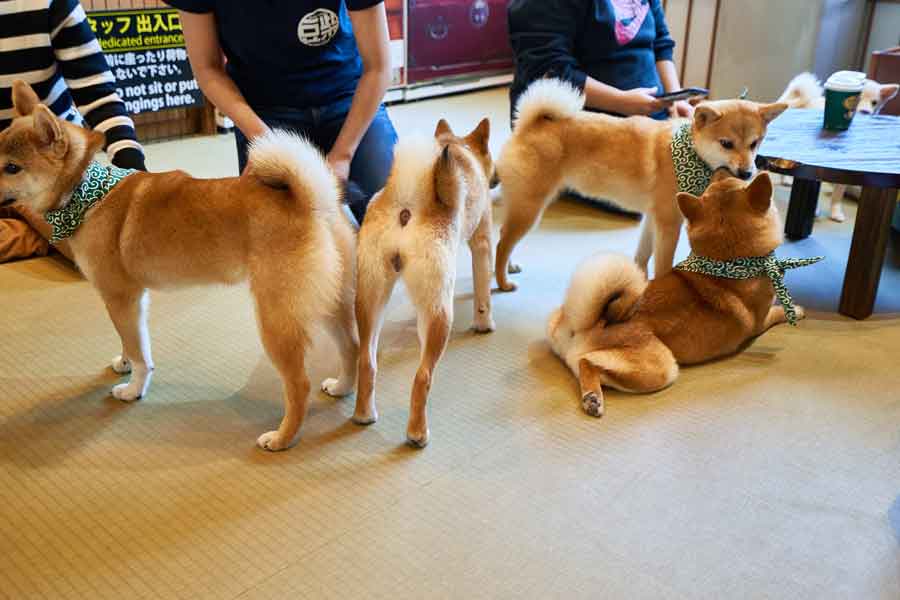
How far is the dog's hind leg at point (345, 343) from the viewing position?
6.16 feet

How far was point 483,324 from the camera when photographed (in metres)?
2.40

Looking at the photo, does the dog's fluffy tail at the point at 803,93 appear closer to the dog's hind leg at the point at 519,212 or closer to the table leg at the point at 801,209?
the table leg at the point at 801,209

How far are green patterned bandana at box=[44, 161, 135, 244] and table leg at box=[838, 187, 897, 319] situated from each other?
7.34 ft

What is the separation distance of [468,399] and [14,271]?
1.87 meters

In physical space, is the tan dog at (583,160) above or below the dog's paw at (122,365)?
above

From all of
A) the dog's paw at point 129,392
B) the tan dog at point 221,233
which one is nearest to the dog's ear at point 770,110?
the tan dog at point 221,233

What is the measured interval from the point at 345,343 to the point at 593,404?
2.16 ft

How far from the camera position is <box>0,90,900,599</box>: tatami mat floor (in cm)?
144

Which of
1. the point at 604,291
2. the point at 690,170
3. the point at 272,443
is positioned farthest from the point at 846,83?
the point at 272,443

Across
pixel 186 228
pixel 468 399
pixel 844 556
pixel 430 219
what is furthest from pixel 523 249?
pixel 844 556

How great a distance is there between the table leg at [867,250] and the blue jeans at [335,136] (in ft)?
5.05

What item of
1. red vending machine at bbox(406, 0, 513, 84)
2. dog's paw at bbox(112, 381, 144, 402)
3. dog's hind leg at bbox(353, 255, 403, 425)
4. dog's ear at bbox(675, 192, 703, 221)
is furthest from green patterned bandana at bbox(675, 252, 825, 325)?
red vending machine at bbox(406, 0, 513, 84)

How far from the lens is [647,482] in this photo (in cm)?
170

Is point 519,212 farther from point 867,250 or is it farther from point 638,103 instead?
point 867,250
